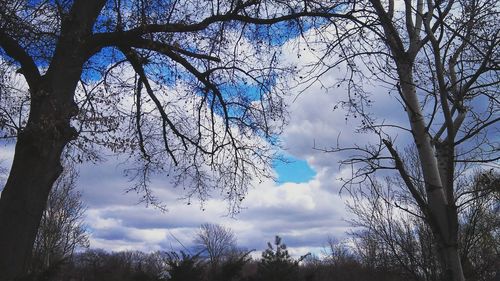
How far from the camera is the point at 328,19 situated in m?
9.28

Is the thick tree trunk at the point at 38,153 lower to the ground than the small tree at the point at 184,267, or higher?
higher

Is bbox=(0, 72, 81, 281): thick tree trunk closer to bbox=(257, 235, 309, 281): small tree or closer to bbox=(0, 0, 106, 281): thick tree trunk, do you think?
bbox=(0, 0, 106, 281): thick tree trunk

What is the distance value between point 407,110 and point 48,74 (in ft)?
18.0

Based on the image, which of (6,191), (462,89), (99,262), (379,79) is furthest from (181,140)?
(462,89)

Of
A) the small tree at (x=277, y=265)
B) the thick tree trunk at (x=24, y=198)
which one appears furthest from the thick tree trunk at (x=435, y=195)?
the thick tree trunk at (x=24, y=198)

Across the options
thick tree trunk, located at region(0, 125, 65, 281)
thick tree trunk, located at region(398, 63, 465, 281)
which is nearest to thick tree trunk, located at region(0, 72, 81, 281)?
thick tree trunk, located at region(0, 125, 65, 281)

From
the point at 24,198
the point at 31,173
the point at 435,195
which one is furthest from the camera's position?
the point at 31,173

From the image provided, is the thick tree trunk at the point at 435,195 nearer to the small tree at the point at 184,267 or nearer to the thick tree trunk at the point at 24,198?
the small tree at the point at 184,267

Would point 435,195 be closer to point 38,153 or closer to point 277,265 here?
point 277,265

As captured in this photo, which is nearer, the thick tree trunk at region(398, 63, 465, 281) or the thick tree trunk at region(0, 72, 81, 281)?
the thick tree trunk at region(398, 63, 465, 281)

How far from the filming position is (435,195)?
20.4 ft

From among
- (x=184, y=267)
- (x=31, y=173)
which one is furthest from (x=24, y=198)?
(x=184, y=267)

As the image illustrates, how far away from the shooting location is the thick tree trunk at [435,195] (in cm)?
580

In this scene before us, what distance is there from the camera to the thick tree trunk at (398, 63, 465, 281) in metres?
5.80
